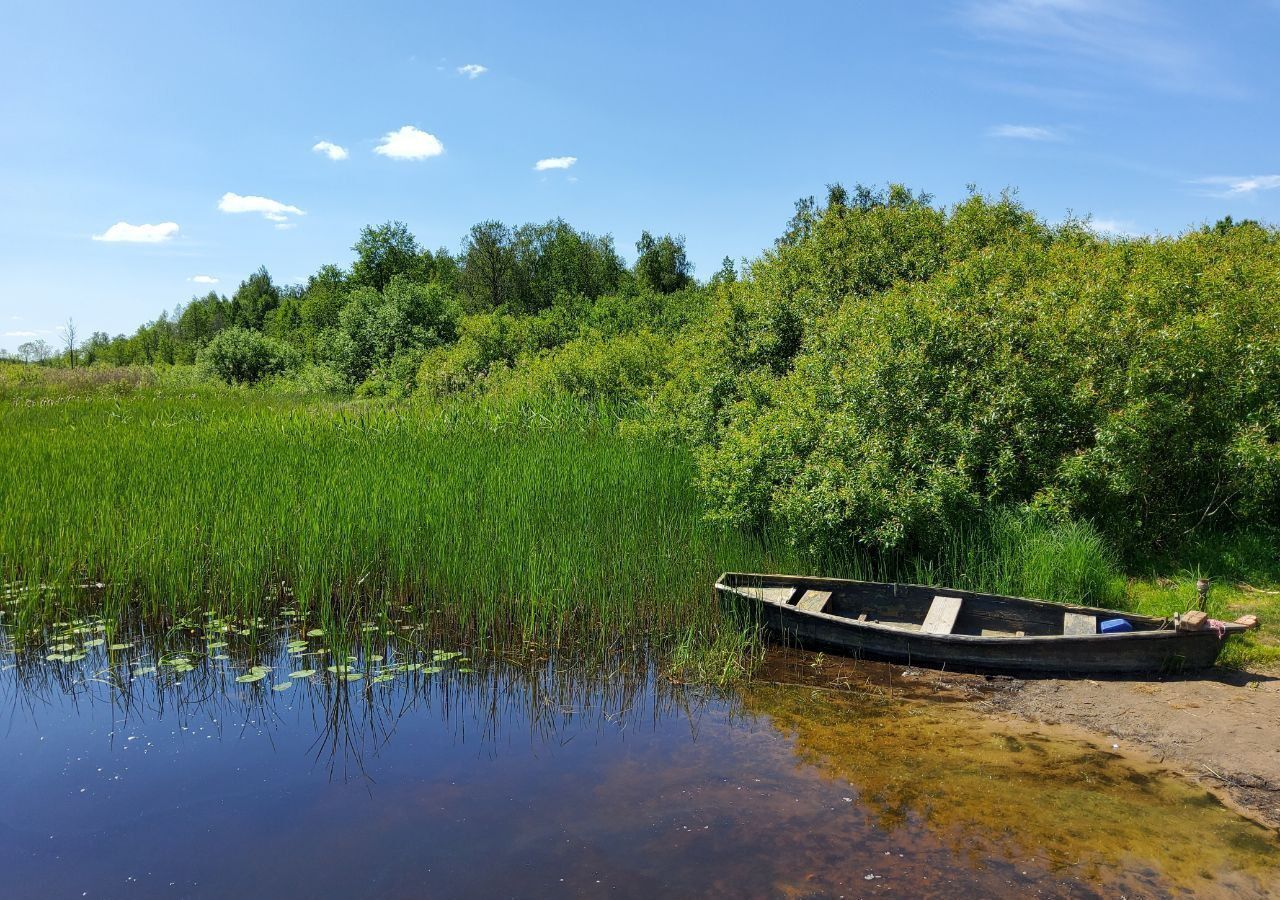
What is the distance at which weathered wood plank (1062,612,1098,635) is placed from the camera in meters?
7.27

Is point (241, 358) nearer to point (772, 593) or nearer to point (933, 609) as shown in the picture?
point (772, 593)

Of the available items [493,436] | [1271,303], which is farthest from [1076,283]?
[493,436]

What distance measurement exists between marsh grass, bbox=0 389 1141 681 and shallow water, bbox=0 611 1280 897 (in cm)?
71

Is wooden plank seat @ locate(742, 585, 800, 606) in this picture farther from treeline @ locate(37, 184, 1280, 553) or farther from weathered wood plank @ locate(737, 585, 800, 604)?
treeline @ locate(37, 184, 1280, 553)

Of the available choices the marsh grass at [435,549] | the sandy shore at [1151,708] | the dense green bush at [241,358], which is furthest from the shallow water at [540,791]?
the dense green bush at [241,358]

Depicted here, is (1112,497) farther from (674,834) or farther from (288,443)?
(288,443)

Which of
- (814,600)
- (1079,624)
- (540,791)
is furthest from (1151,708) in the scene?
(540,791)

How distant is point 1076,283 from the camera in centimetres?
991

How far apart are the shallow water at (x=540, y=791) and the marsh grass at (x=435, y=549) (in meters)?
0.71

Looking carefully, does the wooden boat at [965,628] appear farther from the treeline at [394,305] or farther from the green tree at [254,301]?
the green tree at [254,301]

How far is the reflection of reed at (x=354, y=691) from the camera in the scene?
6195 millimetres

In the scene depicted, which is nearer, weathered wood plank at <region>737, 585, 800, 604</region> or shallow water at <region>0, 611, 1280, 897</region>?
shallow water at <region>0, 611, 1280, 897</region>

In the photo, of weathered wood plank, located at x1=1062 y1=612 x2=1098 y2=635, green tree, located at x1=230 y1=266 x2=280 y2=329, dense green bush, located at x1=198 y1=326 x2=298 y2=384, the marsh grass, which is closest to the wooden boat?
weathered wood plank, located at x1=1062 y1=612 x2=1098 y2=635

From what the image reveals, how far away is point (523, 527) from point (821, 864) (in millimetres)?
5208
